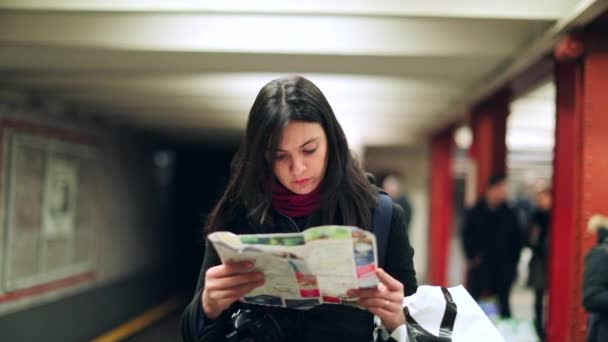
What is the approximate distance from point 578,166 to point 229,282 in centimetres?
401

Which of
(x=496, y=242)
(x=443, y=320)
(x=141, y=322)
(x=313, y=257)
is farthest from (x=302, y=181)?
(x=141, y=322)

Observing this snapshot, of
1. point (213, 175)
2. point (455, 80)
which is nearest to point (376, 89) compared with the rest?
point (455, 80)

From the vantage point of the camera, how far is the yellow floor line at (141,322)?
8430 millimetres

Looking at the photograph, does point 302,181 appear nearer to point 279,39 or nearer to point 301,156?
point 301,156

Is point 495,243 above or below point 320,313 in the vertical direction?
below

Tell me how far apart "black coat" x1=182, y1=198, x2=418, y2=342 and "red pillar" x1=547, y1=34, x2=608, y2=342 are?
3478mm

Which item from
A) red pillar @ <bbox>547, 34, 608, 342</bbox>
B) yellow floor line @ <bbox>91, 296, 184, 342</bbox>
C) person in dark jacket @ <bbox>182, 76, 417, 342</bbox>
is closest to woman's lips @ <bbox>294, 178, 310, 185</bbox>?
person in dark jacket @ <bbox>182, 76, 417, 342</bbox>

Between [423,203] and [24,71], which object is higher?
[24,71]

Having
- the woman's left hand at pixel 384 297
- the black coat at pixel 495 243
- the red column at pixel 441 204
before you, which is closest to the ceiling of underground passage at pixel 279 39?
the black coat at pixel 495 243

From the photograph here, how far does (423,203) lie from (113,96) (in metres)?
9.93

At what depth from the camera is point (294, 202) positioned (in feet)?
5.62

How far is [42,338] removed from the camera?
8062 millimetres

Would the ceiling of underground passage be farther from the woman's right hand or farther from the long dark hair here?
the woman's right hand

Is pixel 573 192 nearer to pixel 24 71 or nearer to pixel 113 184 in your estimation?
pixel 24 71
